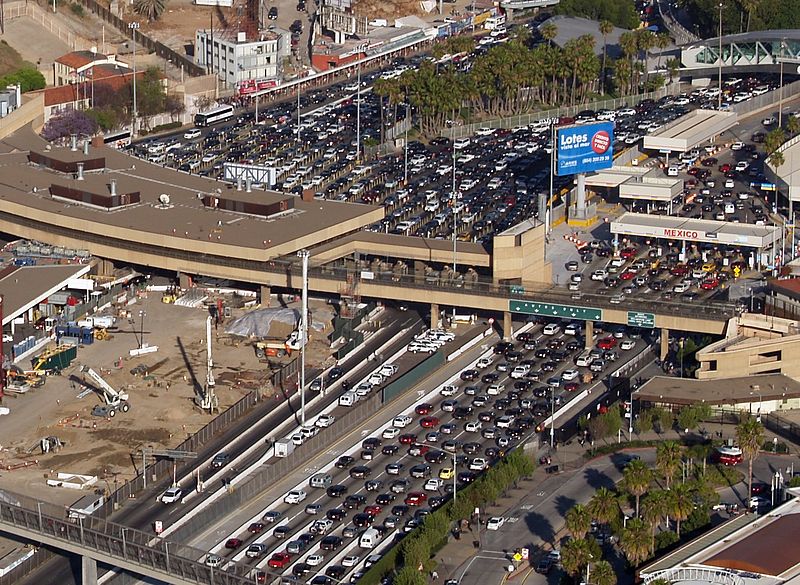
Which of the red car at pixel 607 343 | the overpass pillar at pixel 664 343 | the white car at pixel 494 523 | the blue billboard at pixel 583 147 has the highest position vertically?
the blue billboard at pixel 583 147

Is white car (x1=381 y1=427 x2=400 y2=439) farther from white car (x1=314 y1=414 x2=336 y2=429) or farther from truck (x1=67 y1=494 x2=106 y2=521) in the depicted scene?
truck (x1=67 y1=494 x2=106 y2=521)

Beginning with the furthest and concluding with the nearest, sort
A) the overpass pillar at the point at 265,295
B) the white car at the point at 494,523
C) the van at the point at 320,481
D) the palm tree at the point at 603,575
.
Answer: the overpass pillar at the point at 265,295
the van at the point at 320,481
the white car at the point at 494,523
the palm tree at the point at 603,575

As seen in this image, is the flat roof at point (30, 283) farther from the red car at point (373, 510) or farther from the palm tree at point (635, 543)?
the palm tree at point (635, 543)

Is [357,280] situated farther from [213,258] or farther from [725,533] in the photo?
[725,533]

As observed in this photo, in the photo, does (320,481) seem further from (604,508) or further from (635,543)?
(635,543)

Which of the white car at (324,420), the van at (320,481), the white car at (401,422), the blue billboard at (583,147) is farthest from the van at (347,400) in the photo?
the blue billboard at (583,147)

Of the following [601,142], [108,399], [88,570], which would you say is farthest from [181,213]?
[88,570]
